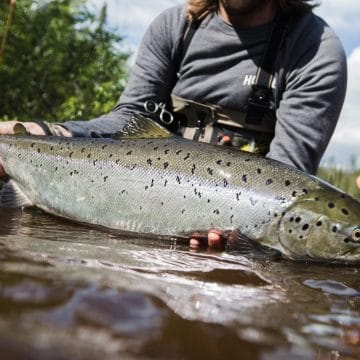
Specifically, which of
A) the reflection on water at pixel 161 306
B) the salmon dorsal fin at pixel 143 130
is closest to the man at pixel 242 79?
the salmon dorsal fin at pixel 143 130

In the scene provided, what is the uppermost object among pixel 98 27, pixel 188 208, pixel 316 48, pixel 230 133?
pixel 98 27

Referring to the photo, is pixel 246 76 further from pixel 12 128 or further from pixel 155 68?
pixel 12 128

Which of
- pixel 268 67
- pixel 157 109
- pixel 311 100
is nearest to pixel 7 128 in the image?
pixel 157 109

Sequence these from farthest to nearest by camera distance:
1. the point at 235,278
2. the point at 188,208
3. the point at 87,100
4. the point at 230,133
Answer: the point at 87,100 < the point at 230,133 < the point at 188,208 < the point at 235,278

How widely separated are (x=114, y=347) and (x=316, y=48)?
308 cm

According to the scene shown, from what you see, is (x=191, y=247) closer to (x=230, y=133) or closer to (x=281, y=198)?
(x=281, y=198)

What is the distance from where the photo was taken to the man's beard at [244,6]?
3.81 metres

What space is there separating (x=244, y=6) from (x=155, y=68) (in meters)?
0.83

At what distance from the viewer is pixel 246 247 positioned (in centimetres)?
243

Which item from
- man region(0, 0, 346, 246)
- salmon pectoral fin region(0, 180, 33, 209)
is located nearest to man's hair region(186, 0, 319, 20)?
man region(0, 0, 346, 246)

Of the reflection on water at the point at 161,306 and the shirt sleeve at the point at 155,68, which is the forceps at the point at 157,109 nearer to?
the shirt sleeve at the point at 155,68

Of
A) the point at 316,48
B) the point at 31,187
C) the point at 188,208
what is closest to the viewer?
the point at 188,208

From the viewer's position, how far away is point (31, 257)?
1674 mm

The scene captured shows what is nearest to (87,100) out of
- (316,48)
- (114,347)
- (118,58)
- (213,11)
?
(118,58)
